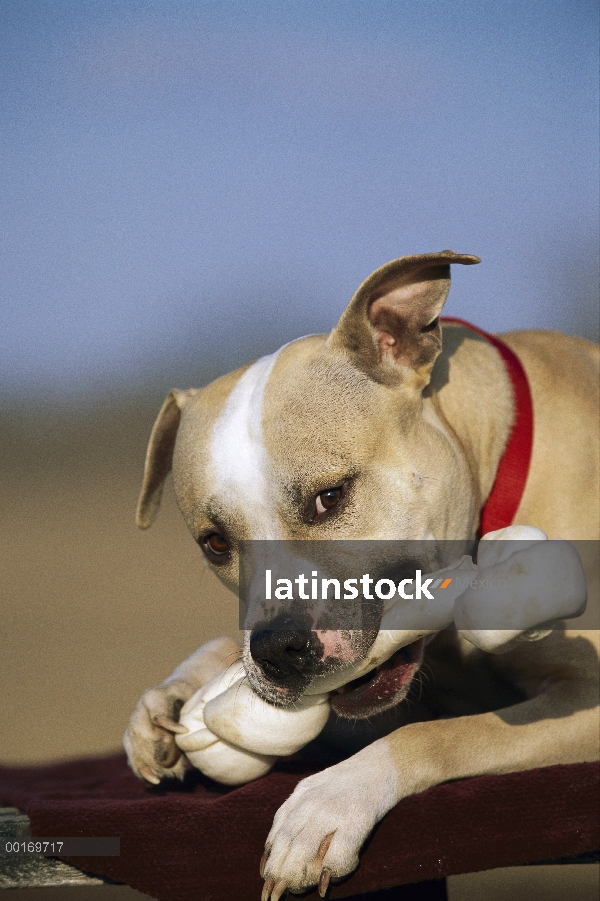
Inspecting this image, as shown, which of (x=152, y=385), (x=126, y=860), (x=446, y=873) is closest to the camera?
(x=446, y=873)

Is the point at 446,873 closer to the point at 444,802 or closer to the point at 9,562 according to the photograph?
the point at 444,802

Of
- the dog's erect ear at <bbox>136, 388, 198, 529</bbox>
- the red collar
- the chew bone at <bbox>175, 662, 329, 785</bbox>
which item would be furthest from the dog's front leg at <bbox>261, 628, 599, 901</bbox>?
the dog's erect ear at <bbox>136, 388, 198, 529</bbox>

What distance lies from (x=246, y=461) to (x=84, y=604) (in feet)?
20.7

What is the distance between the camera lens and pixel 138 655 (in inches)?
276

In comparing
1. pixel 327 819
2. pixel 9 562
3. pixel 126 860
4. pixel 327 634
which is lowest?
pixel 9 562

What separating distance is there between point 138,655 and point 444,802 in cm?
517

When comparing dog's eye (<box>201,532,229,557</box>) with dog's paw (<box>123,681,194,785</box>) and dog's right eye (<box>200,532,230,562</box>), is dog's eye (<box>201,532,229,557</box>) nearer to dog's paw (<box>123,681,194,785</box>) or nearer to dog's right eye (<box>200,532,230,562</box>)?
dog's right eye (<box>200,532,230,562</box>)

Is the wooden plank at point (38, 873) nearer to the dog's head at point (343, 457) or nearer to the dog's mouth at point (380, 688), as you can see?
the dog's head at point (343, 457)

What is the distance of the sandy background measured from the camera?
6270 mm

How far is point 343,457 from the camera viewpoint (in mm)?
2598

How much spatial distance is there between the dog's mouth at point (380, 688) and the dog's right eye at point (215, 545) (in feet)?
1.96

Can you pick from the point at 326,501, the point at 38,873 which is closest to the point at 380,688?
the point at 326,501

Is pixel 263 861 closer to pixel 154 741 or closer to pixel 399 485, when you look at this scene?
pixel 154 741

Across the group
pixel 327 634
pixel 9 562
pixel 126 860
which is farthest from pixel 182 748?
pixel 9 562
